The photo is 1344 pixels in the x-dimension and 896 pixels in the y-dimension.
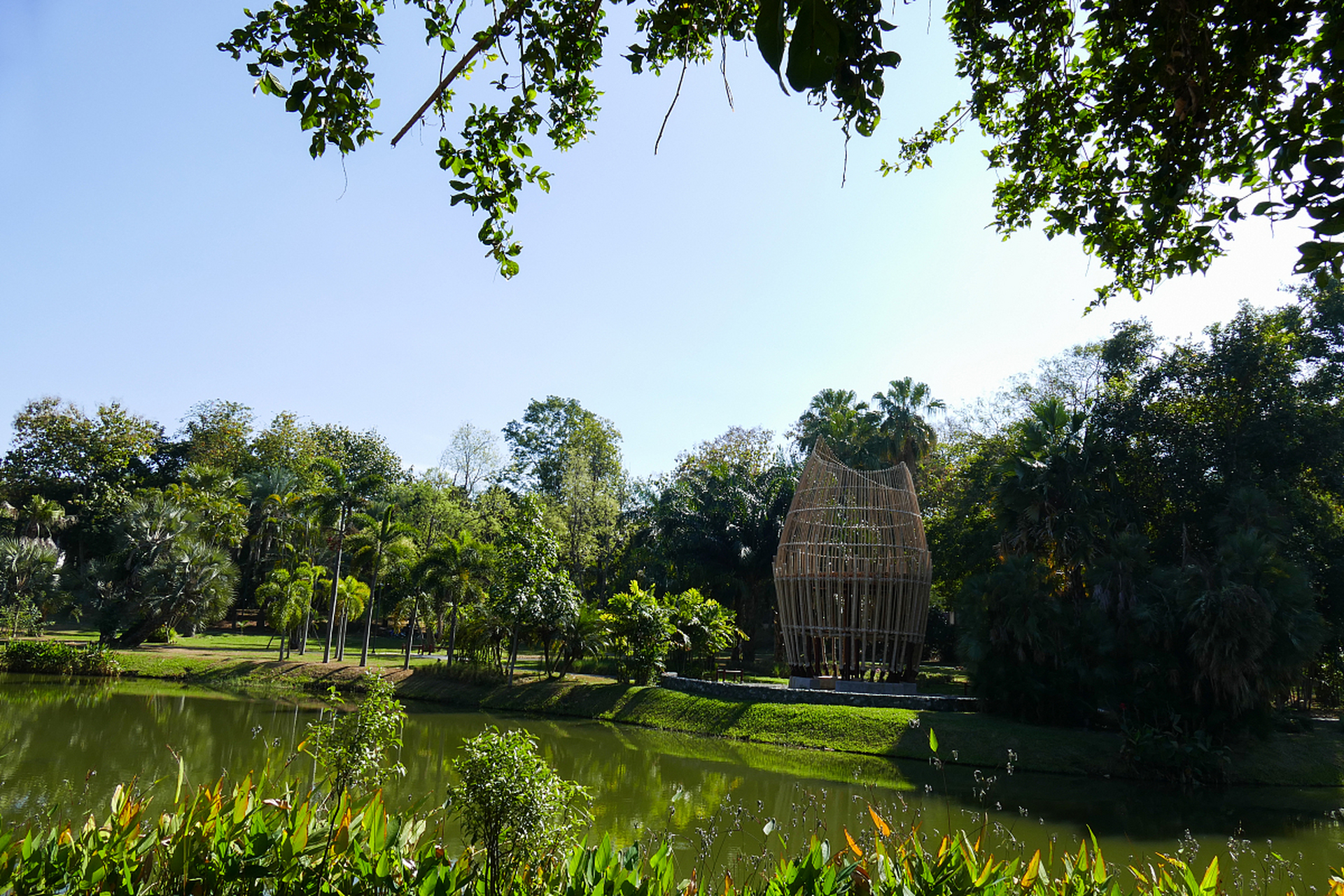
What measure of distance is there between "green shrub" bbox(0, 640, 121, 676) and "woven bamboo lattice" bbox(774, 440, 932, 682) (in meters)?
21.0

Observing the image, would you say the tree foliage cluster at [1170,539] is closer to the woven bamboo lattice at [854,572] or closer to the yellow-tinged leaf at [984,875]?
the woven bamboo lattice at [854,572]

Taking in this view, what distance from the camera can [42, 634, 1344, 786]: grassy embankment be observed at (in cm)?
1519

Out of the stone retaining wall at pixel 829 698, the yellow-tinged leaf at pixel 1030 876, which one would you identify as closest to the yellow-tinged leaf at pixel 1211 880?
the yellow-tinged leaf at pixel 1030 876

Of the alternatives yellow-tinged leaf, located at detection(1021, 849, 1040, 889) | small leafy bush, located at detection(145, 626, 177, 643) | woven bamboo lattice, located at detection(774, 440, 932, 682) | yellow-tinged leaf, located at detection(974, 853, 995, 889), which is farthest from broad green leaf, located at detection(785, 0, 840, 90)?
small leafy bush, located at detection(145, 626, 177, 643)

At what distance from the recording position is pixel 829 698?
723 inches

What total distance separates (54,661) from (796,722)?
2264 centimetres

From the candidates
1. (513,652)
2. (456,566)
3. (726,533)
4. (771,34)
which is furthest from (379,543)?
(771,34)

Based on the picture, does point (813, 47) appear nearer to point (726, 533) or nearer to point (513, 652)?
point (513, 652)

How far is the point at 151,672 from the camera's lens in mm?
23719

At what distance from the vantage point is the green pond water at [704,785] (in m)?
8.93

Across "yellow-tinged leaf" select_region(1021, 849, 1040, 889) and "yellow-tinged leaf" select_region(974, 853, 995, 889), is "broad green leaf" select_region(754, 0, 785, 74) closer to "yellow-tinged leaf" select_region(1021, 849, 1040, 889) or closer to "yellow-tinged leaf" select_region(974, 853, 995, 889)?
"yellow-tinged leaf" select_region(974, 853, 995, 889)

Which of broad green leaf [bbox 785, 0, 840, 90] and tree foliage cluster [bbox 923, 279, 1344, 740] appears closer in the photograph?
broad green leaf [bbox 785, 0, 840, 90]

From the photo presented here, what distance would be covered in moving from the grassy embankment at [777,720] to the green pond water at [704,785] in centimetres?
59

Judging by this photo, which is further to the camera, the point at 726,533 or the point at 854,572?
the point at 726,533
